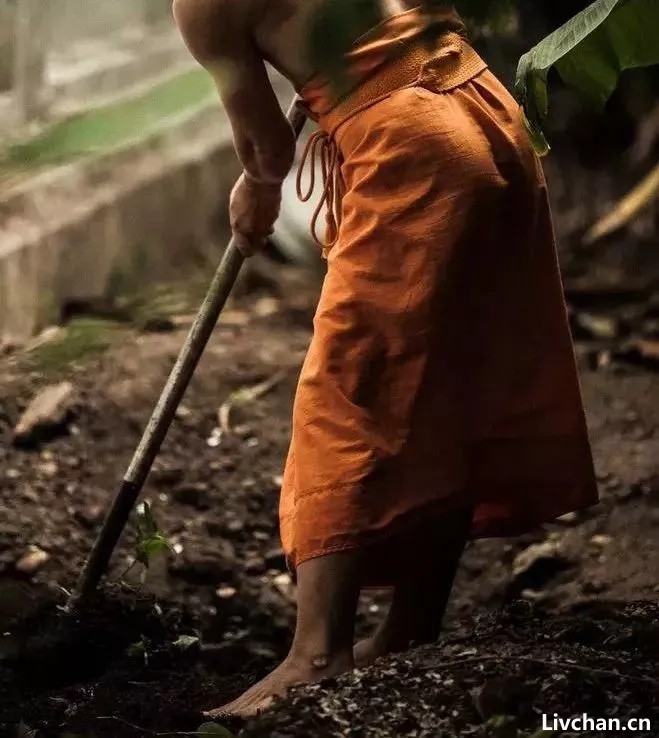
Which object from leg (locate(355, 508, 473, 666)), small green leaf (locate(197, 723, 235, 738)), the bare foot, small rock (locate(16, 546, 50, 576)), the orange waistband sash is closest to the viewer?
small green leaf (locate(197, 723, 235, 738))

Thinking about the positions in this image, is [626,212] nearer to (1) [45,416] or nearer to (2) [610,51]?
(1) [45,416]

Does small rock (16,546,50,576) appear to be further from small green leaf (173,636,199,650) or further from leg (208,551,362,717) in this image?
leg (208,551,362,717)

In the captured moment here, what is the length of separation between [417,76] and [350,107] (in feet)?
0.29

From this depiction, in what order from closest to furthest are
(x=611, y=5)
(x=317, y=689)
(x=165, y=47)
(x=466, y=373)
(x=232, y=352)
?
(x=611, y=5) < (x=317, y=689) < (x=466, y=373) < (x=165, y=47) < (x=232, y=352)

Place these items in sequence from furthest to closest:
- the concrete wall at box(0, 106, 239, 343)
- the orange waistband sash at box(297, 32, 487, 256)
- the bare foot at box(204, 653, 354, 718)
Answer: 1. the concrete wall at box(0, 106, 239, 343)
2. the bare foot at box(204, 653, 354, 718)
3. the orange waistband sash at box(297, 32, 487, 256)

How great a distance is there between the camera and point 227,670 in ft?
6.19

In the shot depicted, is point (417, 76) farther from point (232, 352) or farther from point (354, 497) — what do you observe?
point (232, 352)

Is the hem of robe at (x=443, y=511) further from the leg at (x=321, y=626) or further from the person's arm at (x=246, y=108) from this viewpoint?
the person's arm at (x=246, y=108)

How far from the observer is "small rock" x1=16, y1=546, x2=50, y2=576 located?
2021mm

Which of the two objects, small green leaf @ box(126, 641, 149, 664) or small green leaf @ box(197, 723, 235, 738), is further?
small green leaf @ box(126, 641, 149, 664)

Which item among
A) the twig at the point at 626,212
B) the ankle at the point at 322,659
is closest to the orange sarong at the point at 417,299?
the ankle at the point at 322,659

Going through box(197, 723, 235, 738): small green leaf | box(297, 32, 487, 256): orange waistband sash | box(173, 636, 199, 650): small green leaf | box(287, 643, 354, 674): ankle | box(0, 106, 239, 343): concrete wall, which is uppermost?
box(297, 32, 487, 256): orange waistband sash

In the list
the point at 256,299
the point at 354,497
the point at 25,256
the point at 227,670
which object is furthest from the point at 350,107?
the point at 256,299

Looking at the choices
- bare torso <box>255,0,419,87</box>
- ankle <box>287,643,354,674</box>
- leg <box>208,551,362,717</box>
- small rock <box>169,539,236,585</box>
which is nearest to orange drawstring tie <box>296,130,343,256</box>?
bare torso <box>255,0,419,87</box>
